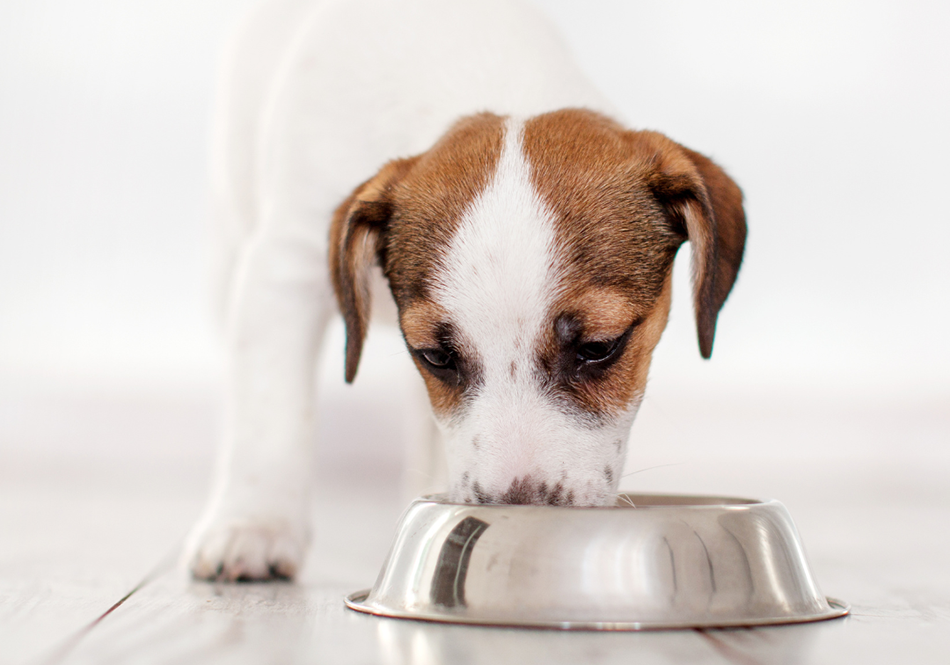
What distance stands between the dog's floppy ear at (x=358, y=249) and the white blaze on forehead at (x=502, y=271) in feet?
1.24

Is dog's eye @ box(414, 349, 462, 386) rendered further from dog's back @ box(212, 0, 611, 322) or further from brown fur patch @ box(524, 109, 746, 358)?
dog's back @ box(212, 0, 611, 322)

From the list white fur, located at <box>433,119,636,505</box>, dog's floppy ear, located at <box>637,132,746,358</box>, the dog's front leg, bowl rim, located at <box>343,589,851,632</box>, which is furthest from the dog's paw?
dog's floppy ear, located at <box>637,132,746,358</box>

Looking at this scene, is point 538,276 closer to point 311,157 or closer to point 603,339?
point 603,339

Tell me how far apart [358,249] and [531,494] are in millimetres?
922

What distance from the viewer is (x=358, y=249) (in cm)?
278

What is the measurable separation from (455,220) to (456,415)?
17.8 inches

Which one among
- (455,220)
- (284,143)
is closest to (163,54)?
(284,143)

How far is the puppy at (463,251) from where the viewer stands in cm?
231

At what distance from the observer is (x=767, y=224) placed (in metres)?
6.45

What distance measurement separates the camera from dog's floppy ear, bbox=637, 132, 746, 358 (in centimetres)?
254

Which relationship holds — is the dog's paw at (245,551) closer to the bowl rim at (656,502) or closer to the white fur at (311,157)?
the white fur at (311,157)

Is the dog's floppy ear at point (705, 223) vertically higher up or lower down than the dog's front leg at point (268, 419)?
higher up

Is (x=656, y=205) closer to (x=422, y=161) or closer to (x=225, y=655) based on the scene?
(x=422, y=161)

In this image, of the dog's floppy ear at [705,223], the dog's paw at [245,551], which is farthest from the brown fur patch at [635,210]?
the dog's paw at [245,551]
